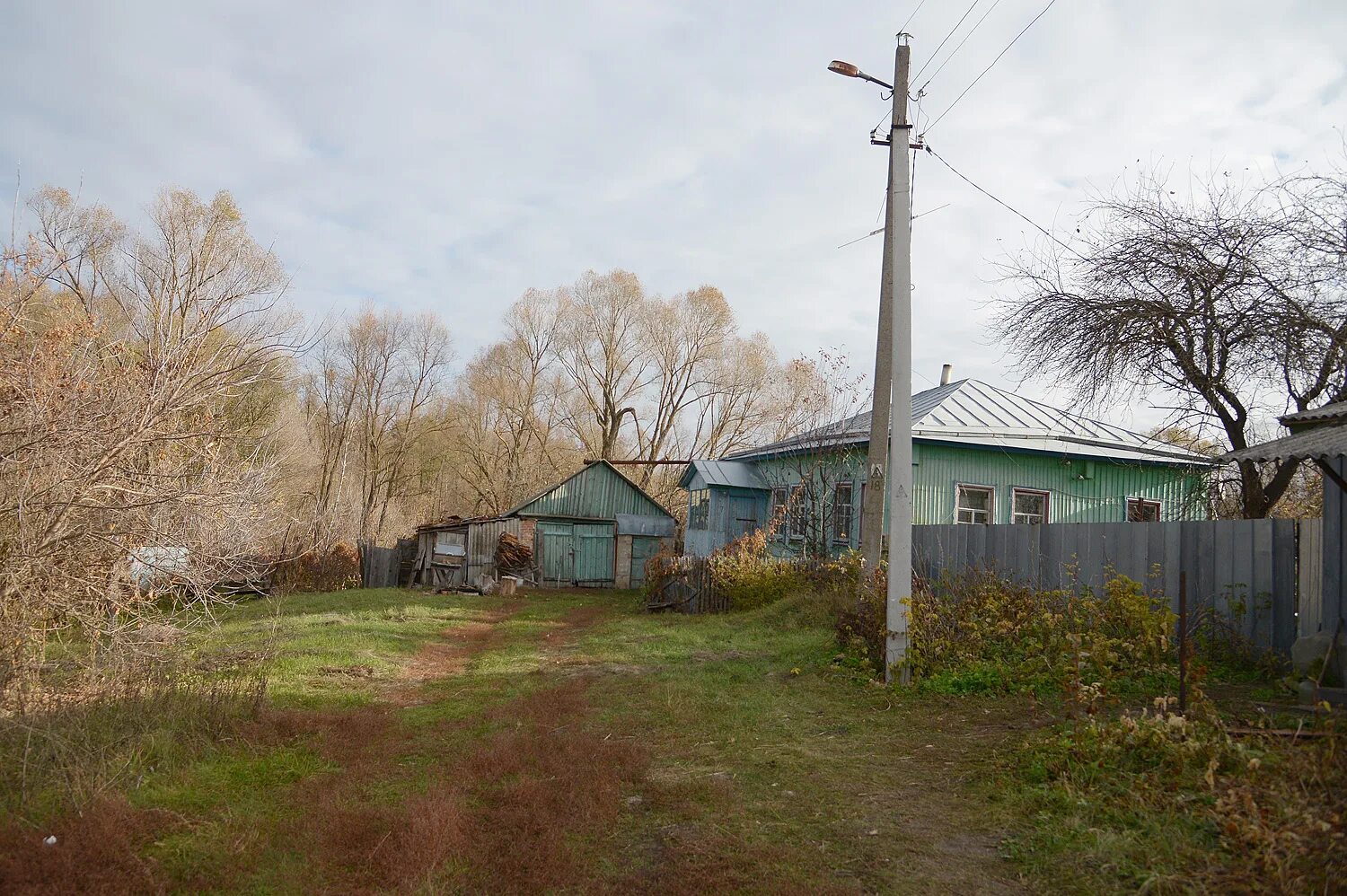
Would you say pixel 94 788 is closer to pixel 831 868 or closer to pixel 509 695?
pixel 831 868

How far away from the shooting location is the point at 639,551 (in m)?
29.4

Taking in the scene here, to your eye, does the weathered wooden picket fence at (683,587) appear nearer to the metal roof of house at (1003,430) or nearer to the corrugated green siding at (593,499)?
the metal roof of house at (1003,430)

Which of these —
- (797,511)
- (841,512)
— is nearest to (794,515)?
(797,511)

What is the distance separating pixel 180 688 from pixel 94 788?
188 centimetres

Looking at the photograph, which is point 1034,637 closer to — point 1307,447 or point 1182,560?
point 1182,560

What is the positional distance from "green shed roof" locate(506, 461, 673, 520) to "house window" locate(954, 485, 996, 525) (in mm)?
14093

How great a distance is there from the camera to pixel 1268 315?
10.7 metres

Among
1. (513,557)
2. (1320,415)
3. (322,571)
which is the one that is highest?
(1320,415)

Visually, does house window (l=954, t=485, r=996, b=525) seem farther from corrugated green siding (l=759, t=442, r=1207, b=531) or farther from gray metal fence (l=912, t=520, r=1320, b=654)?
gray metal fence (l=912, t=520, r=1320, b=654)

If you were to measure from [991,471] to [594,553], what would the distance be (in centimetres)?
1478

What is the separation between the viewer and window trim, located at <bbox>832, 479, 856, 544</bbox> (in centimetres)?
1814

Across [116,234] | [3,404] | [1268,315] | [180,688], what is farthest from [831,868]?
[116,234]

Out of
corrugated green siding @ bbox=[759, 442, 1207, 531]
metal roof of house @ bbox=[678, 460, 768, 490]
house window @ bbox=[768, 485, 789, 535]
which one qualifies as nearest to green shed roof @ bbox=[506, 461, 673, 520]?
metal roof of house @ bbox=[678, 460, 768, 490]

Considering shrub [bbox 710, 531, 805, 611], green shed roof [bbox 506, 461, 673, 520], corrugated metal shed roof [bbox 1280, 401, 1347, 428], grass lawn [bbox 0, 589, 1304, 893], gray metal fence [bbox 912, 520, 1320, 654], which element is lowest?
grass lawn [bbox 0, 589, 1304, 893]
